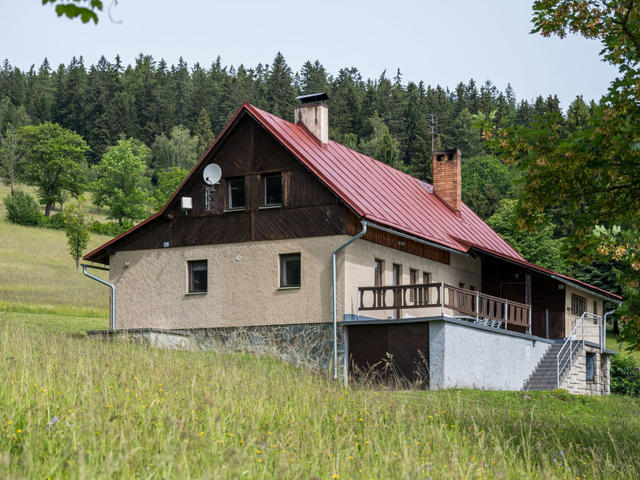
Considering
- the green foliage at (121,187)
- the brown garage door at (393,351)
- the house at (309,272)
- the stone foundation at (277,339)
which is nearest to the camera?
the brown garage door at (393,351)

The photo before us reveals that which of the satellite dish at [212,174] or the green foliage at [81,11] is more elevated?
the satellite dish at [212,174]

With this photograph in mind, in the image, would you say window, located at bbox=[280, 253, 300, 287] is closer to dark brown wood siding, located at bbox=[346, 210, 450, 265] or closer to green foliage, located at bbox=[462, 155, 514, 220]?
dark brown wood siding, located at bbox=[346, 210, 450, 265]

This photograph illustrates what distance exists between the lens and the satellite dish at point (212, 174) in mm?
25406

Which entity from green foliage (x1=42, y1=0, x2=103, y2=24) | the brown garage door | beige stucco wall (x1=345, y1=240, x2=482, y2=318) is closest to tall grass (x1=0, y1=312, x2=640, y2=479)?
green foliage (x1=42, y1=0, x2=103, y2=24)

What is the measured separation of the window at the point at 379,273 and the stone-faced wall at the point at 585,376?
6.92 m

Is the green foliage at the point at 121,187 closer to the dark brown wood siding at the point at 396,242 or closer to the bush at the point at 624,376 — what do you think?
the bush at the point at 624,376

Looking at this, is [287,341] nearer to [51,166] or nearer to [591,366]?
[591,366]

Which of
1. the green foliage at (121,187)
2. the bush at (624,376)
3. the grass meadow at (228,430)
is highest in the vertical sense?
the green foliage at (121,187)

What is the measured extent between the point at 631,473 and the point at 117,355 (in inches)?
283

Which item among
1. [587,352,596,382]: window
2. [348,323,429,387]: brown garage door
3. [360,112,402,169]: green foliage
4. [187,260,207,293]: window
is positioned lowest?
[587,352,596,382]: window

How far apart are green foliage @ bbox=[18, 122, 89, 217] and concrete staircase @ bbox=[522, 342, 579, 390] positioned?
193 ft

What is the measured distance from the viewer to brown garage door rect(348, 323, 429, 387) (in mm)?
22234

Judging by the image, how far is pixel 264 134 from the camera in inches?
987

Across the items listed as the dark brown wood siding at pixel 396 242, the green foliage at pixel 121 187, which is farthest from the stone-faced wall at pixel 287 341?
the green foliage at pixel 121 187
